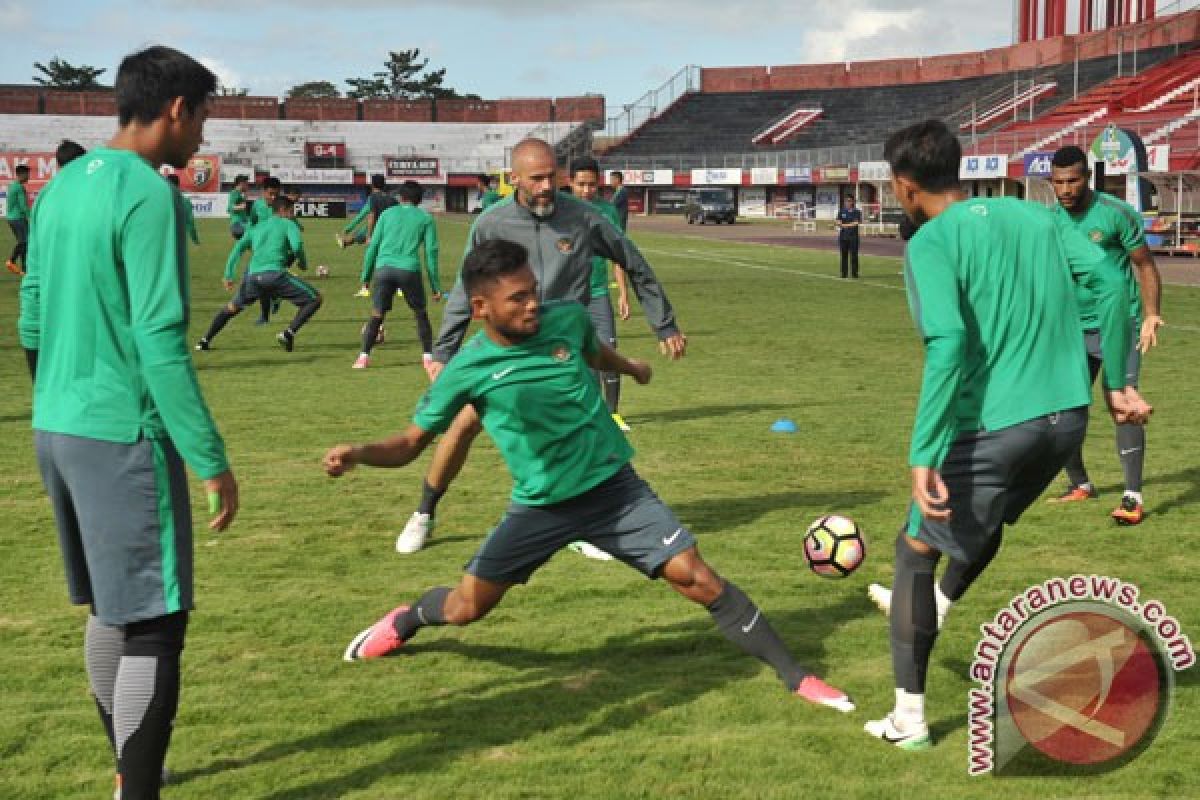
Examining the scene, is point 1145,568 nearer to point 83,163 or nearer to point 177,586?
point 177,586

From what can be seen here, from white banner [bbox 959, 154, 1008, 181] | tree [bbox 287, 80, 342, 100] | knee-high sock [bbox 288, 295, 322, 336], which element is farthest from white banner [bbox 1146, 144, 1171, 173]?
tree [bbox 287, 80, 342, 100]

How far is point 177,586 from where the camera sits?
12.0 feet

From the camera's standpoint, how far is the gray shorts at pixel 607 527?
15.4 feet

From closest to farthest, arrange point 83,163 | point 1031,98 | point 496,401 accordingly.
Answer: point 83,163 < point 496,401 < point 1031,98

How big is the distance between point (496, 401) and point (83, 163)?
157 cm

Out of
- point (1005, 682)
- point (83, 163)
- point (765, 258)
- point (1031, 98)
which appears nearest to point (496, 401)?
point (83, 163)

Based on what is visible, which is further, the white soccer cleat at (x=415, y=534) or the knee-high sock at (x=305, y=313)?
the knee-high sock at (x=305, y=313)

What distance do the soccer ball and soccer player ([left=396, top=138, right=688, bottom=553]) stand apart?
1339mm

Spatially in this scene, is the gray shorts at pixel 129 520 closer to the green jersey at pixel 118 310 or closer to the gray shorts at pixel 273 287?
the green jersey at pixel 118 310

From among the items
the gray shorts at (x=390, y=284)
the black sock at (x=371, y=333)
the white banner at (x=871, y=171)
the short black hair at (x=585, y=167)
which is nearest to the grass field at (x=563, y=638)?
the short black hair at (x=585, y=167)

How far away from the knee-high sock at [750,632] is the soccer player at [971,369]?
471 mm

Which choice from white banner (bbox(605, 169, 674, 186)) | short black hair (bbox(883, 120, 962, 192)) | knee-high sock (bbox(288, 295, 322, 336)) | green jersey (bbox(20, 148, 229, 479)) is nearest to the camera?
green jersey (bbox(20, 148, 229, 479))

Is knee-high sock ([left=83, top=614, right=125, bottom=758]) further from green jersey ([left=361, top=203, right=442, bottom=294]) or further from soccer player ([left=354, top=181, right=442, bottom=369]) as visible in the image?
green jersey ([left=361, top=203, right=442, bottom=294])

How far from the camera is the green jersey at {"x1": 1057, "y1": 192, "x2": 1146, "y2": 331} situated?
24.6ft
